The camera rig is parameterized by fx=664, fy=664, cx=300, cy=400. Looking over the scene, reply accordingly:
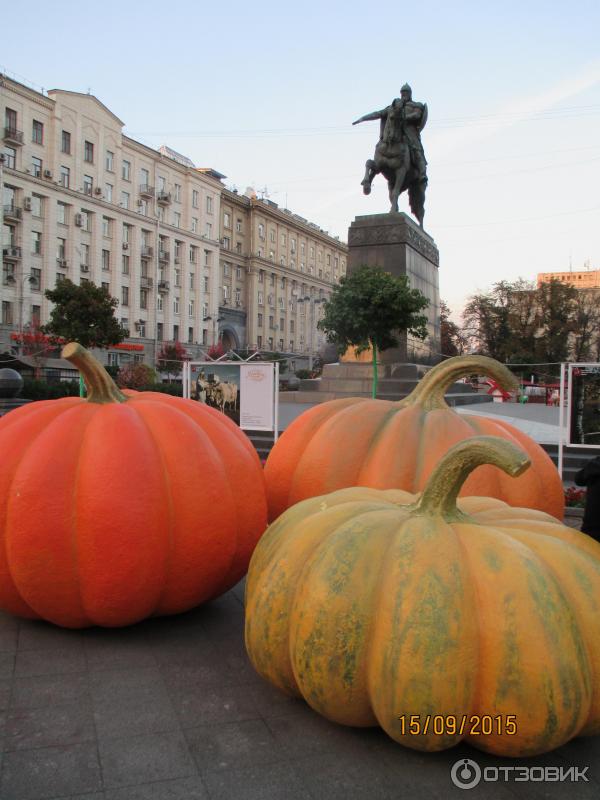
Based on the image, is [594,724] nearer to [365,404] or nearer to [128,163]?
[365,404]

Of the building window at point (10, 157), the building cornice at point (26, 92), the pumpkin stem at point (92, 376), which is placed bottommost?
the pumpkin stem at point (92, 376)

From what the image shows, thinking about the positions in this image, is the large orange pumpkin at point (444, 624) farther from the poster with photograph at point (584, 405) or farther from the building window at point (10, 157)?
the building window at point (10, 157)

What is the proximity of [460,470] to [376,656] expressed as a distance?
0.69 metres

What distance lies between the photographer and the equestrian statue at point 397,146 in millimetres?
19328

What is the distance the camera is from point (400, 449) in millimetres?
3650

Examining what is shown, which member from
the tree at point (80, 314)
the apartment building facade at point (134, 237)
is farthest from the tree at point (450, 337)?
the tree at point (80, 314)

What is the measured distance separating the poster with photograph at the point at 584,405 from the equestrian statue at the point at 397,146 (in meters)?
11.8

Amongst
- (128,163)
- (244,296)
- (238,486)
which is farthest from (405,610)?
(244,296)

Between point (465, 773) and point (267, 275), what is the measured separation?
8325 cm

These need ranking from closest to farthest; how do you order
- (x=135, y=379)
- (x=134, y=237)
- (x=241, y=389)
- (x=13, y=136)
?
(x=241, y=389) → (x=135, y=379) → (x=13, y=136) → (x=134, y=237)

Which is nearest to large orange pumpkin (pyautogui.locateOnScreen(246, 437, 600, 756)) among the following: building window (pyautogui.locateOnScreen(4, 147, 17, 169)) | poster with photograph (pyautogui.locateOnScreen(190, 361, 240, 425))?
poster with photograph (pyautogui.locateOnScreen(190, 361, 240, 425))

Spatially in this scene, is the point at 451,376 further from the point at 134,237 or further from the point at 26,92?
the point at 134,237

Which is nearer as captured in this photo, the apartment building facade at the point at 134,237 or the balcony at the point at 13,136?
the balcony at the point at 13,136
